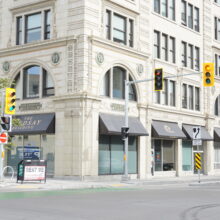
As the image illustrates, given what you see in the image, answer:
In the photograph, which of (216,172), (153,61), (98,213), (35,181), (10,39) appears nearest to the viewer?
(98,213)

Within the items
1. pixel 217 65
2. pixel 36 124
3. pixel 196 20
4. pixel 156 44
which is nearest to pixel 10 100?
pixel 36 124

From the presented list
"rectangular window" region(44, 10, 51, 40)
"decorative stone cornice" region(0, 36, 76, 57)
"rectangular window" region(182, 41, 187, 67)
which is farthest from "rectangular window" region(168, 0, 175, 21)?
"decorative stone cornice" region(0, 36, 76, 57)

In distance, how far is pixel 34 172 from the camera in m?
23.9

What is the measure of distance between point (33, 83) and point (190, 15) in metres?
16.8

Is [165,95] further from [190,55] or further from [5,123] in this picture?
[5,123]

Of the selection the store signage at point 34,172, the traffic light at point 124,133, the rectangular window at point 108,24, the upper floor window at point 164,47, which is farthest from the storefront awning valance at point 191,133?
the store signage at point 34,172

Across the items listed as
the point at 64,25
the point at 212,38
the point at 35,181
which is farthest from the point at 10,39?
the point at 212,38

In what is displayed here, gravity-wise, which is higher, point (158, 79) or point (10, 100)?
point (158, 79)

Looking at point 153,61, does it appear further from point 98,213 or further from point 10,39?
point 98,213

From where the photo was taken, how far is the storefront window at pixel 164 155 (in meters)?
34.9

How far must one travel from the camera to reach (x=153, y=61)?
114ft

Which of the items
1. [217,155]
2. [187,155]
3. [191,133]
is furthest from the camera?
[217,155]

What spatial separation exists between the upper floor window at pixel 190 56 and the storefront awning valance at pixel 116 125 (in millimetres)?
9510

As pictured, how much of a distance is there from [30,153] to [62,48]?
7.11 meters
